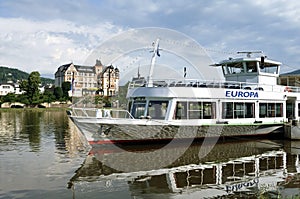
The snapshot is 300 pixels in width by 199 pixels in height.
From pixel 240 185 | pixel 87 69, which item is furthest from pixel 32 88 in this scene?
pixel 240 185

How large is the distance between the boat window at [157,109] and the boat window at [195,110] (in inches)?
25.3

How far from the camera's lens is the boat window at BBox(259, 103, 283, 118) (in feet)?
68.8

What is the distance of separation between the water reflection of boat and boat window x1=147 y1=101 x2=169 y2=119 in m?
1.80

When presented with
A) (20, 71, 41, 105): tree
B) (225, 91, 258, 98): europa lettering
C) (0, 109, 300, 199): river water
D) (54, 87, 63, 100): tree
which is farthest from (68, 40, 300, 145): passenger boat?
(54, 87, 63, 100): tree

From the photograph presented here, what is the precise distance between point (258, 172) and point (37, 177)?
8267mm

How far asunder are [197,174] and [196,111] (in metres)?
6.43

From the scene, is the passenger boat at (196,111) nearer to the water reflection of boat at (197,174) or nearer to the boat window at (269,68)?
the boat window at (269,68)

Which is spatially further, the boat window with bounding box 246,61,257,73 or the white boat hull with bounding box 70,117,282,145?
the boat window with bounding box 246,61,257,73

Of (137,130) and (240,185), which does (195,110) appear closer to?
(137,130)

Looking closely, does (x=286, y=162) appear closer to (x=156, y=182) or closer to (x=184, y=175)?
(x=184, y=175)

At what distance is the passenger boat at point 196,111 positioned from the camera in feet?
53.2

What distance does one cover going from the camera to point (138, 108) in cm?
1811

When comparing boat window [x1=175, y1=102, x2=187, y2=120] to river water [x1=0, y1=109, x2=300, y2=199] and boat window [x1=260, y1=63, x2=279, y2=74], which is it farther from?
boat window [x1=260, y1=63, x2=279, y2=74]

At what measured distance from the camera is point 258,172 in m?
12.6
